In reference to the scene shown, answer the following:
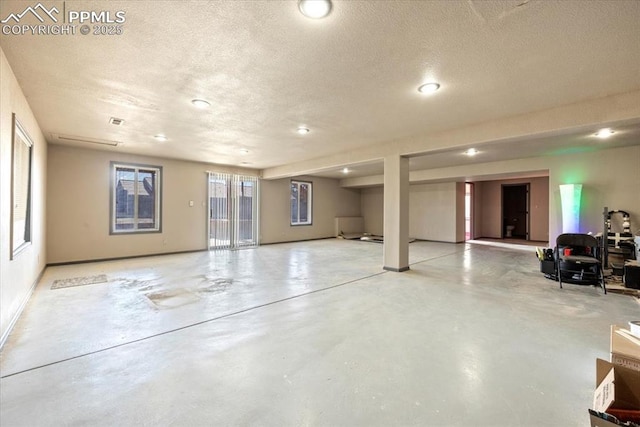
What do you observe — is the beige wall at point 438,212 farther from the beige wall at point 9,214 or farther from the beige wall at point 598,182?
the beige wall at point 9,214

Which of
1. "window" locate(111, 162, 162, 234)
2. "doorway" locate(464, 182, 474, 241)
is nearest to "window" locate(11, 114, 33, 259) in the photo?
"window" locate(111, 162, 162, 234)

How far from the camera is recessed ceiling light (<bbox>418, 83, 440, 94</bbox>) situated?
9.76ft

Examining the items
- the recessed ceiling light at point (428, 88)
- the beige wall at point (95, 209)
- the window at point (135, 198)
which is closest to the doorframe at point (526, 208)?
the recessed ceiling light at point (428, 88)

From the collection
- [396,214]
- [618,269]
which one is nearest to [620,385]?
[396,214]

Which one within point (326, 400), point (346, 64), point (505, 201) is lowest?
point (326, 400)

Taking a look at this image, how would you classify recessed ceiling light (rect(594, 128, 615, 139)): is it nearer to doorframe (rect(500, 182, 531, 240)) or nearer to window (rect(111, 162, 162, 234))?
doorframe (rect(500, 182, 531, 240))

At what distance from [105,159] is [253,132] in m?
3.99

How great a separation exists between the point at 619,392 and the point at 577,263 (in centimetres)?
404

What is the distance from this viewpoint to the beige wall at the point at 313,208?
9.40 m

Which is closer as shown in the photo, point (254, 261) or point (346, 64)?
point (346, 64)

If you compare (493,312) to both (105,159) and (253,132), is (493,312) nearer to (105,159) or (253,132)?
(253,132)

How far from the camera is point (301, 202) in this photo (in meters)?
10.6

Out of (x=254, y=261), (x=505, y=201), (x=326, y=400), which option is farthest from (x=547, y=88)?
(x=505, y=201)

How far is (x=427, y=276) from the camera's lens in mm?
4926
